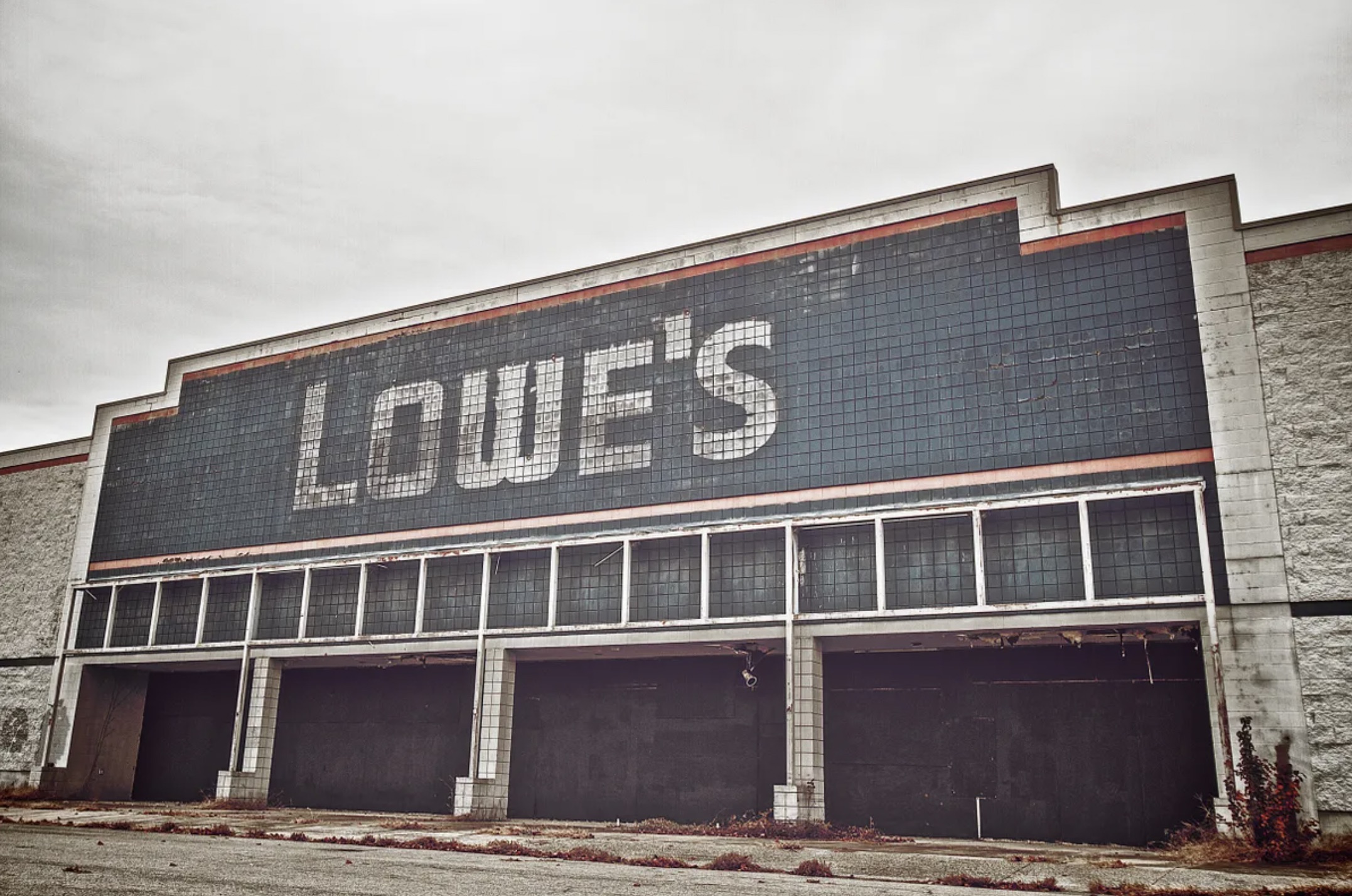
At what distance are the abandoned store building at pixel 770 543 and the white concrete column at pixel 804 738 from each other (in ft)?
0.30

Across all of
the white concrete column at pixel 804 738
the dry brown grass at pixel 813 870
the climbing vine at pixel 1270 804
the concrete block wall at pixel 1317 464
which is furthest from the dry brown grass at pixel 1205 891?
the white concrete column at pixel 804 738

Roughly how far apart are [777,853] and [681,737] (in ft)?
30.8

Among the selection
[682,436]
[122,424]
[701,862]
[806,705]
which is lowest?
[701,862]

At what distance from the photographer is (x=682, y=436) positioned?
2919cm

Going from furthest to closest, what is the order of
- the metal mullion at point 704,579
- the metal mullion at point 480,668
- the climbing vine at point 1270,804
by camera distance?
the metal mullion at point 480,668, the metal mullion at point 704,579, the climbing vine at point 1270,804

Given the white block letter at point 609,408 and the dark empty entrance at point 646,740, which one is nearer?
the dark empty entrance at point 646,740

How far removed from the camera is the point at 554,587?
A: 97.8 ft

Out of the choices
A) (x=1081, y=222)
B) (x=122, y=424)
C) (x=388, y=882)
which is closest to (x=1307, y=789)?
(x=1081, y=222)

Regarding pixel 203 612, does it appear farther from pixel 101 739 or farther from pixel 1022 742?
pixel 1022 742

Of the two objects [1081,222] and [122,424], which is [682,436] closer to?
[1081,222]

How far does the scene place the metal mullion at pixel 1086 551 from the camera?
23.4m

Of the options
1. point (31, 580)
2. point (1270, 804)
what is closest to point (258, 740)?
point (31, 580)

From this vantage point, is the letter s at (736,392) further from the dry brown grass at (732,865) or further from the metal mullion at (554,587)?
the dry brown grass at (732,865)

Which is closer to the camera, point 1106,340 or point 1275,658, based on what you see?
point 1275,658
